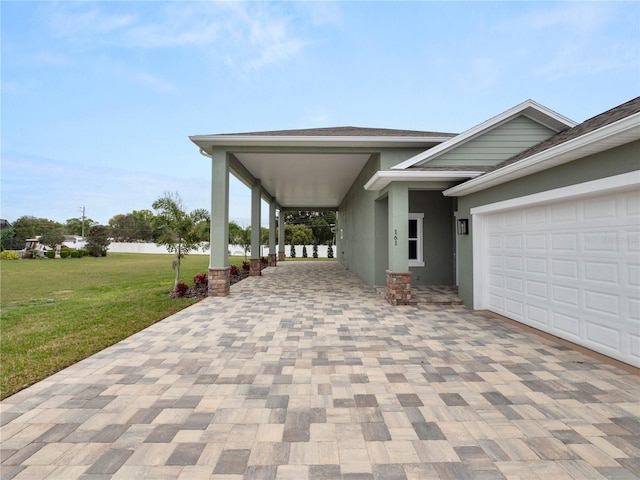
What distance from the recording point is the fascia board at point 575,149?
351 cm

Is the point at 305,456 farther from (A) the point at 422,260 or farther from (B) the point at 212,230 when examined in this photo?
(A) the point at 422,260

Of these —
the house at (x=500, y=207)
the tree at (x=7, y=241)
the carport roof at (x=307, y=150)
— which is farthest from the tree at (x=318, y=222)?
the tree at (x=7, y=241)

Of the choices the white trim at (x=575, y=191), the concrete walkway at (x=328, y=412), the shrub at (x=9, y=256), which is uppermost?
the white trim at (x=575, y=191)

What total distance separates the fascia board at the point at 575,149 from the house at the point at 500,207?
2cm

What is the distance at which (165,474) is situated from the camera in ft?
6.79

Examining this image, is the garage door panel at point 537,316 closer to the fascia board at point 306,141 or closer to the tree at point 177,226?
the fascia board at point 306,141

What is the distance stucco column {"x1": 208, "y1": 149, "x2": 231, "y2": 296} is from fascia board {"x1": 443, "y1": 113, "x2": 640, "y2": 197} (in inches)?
264

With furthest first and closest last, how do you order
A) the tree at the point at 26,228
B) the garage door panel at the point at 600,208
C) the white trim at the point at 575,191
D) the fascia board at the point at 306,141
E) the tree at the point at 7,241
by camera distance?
1. the tree at the point at 26,228
2. the tree at the point at 7,241
3. the fascia board at the point at 306,141
4. the garage door panel at the point at 600,208
5. the white trim at the point at 575,191

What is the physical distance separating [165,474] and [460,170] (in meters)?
7.92

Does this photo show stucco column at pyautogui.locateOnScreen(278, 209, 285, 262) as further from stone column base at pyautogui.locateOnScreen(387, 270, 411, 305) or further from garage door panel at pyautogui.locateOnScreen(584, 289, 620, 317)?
garage door panel at pyautogui.locateOnScreen(584, 289, 620, 317)

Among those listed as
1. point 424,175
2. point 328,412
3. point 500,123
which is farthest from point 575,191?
point 328,412

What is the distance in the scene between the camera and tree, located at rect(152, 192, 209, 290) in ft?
31.7

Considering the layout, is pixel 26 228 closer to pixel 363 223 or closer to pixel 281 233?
pixel 281 233

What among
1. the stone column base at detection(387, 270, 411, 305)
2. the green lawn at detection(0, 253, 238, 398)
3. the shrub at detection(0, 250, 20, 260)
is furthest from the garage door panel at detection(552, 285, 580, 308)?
the shrub at detection(0, 250, 20, 260)
